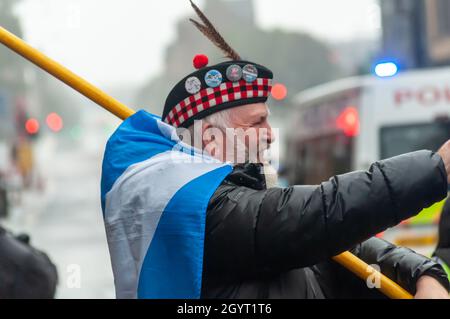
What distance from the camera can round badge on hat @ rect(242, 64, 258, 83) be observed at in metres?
2.09

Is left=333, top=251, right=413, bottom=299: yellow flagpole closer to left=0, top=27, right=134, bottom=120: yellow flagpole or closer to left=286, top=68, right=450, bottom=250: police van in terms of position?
left=0, top=27, right=134, bottom=120: yellow flagpole

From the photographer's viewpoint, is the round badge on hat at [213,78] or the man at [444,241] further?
the man at [444,241]

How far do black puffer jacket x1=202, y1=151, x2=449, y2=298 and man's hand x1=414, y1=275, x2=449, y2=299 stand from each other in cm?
22

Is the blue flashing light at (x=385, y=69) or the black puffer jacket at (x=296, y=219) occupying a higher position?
the blue flashing light at (x=385, y=69)

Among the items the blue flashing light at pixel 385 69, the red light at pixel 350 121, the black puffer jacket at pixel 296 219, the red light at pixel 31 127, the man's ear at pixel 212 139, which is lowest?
the red light at pixel 31 127

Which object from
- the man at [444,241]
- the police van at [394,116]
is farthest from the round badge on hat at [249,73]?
the police van at [394,116]

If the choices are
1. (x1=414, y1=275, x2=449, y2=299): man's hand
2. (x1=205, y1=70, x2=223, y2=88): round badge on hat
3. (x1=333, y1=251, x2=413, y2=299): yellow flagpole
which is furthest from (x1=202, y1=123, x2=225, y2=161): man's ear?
(x1=414, y1=275, x2=449, y2=299): man's hand

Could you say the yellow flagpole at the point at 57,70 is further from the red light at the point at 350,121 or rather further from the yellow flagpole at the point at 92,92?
the red light at the point at 350,121

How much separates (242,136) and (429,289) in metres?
0.57

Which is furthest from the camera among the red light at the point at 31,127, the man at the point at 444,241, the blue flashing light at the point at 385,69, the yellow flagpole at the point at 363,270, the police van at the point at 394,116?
the red light at the point at 31,127

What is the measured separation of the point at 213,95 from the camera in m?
2.10

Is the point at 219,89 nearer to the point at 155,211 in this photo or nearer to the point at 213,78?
the point at 213,78

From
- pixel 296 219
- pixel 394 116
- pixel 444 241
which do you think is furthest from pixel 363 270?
pixel 394 116

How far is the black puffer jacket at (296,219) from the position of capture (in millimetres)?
1782
